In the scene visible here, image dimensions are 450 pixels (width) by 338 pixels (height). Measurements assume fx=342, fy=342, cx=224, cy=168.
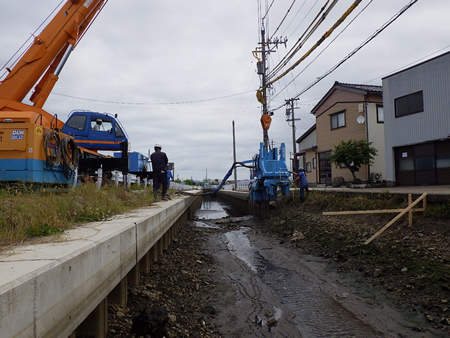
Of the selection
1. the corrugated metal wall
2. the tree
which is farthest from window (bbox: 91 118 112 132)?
the corrugated metal wall

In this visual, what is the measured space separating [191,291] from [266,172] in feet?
31.3

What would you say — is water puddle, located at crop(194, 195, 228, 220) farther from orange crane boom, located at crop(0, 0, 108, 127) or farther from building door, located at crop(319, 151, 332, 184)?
orange crane boom, located at crop(0, 0, 108, 127)

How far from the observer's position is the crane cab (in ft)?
44.9

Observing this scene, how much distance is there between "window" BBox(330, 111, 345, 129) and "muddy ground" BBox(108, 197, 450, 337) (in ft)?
50.4

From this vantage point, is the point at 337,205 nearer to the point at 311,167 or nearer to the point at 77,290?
the point at 77,290

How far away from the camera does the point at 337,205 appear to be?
41.9 ft

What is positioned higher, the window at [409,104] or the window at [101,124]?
the window at [409,104]

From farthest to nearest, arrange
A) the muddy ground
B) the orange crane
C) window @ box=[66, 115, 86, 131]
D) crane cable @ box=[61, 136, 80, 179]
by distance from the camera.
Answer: window @ box=[66, 115, 86, 131] → crane cable @ box=[61, 136, 80, 179] → the orange crane → the muddy ground

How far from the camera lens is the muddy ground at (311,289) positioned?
5340mm

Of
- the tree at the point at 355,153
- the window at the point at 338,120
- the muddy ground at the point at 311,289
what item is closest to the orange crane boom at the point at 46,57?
the muddy ground at the point at 311,289

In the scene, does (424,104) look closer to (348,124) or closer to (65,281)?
(348,124)

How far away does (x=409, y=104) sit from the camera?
1752cm

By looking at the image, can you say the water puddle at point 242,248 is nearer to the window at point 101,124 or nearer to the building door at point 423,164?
the window at point 101,124

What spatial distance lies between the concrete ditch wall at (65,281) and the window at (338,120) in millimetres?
22613
